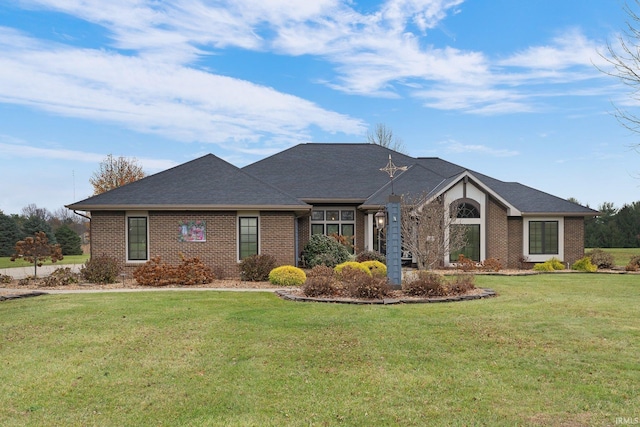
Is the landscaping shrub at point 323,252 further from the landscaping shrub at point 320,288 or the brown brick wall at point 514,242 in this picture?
the brown brick wall at point 514,242

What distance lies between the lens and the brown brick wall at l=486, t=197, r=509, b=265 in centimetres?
2188

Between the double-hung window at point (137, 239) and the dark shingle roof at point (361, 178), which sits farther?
the dark shingle roof at point (361, 178)

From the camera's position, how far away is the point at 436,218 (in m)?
18.5

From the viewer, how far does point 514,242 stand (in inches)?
912

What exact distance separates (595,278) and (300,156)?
15.7 metres

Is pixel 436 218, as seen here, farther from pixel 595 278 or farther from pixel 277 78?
pixel 277 78

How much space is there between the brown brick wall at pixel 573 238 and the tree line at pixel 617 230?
17.3 meters

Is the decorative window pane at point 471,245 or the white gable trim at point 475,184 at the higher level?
the white gable trim at point 475,184

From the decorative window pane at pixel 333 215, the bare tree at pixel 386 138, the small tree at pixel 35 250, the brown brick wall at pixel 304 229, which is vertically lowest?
the small tree at pixel 35 250

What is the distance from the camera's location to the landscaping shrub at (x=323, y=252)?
784 inches

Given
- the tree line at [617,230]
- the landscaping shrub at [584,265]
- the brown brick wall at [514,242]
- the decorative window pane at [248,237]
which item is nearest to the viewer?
the decorative window pane at [248,237]

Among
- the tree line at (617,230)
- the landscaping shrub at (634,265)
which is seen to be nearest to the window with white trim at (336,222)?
the landscaping shrub at (634,265)

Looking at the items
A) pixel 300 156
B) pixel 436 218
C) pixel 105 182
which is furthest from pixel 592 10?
pixel 105 182

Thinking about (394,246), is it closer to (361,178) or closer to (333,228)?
(333,228)
